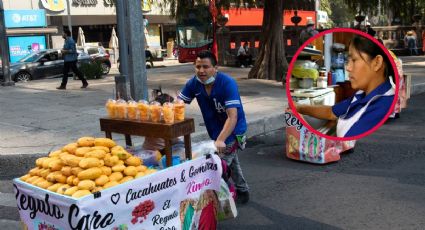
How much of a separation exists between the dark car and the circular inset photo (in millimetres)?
20943

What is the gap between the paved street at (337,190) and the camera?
15.4 ft

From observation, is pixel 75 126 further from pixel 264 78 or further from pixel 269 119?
pixel 264 78

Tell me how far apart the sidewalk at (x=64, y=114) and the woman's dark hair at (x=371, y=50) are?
4.23 m

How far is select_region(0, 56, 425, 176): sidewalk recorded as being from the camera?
753 centimetres

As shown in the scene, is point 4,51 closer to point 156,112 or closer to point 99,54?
point 99,54

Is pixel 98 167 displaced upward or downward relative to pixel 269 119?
upward

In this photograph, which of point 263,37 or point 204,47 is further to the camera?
point 204,47

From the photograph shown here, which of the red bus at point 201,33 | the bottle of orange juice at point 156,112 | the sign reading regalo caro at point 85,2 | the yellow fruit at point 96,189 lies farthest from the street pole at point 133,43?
the sign reading regalo caro at point 85,2

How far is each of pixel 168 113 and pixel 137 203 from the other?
771mm

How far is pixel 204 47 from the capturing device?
27891 mm

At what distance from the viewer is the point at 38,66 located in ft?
71.2

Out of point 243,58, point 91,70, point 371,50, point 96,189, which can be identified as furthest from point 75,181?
point 243,58

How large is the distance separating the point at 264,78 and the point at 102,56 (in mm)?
12009

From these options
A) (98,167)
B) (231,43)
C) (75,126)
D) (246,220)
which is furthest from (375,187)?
(231,43)
